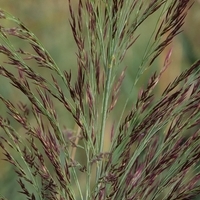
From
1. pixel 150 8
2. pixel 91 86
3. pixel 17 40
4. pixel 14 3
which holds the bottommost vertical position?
pixel 91 86

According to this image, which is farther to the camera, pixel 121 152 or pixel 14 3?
pixel 14 3

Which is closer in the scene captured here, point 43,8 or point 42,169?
point 42,169

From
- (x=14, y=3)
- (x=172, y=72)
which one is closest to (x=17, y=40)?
(x=14, y=3)

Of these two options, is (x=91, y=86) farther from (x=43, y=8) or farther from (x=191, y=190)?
(x=43, y=8)

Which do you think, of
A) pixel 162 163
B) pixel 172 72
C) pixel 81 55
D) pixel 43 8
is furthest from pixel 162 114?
pixel 43 8

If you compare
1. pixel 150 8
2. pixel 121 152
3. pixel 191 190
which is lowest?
pixel 191 190

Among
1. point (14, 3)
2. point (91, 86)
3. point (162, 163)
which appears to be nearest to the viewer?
point (162, 163)

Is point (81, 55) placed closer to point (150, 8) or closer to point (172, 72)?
point (150, 8)

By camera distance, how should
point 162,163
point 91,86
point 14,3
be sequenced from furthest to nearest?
point 14,3
point 91,86
point 162,163

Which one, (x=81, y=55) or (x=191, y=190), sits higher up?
(x=81, y=55)
